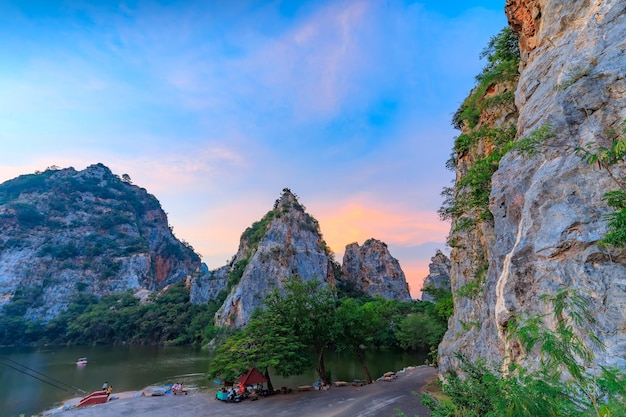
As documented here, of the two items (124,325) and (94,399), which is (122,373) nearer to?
(94,399)

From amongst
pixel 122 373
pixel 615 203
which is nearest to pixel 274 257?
pixel 122 373

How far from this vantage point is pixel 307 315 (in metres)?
18.1

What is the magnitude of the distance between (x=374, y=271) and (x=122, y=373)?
173 ft

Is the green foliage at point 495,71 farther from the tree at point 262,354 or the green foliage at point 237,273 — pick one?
the green foliage at point 237,273

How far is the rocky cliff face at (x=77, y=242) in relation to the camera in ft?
213

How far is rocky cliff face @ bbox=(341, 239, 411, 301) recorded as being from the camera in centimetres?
6831

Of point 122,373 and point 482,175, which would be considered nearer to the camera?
point 482,175

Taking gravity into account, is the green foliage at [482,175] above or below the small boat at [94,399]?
above

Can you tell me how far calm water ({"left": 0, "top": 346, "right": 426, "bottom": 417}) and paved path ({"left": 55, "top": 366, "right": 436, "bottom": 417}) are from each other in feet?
14.9

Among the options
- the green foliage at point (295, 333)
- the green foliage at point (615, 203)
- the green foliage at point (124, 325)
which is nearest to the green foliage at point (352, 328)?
the green foliage at point (295, 333)

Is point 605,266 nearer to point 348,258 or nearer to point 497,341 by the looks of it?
point 497,341

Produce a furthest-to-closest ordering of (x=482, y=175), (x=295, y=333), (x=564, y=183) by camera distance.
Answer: (x=295, y=333), (x=482, y=175), (x=564, y=183)

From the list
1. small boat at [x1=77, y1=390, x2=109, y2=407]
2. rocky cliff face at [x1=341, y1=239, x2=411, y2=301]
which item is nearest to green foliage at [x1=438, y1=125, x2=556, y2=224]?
small boat at [x1=77, y1=390, x2=109, y2=407]

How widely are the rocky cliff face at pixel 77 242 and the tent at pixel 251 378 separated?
6063cm
